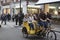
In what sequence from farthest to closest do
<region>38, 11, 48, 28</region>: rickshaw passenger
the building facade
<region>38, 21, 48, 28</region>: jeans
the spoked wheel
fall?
1. the building facade
2. <region>38, 11, 48, 28</region>: rickshaw passenger
3. <region>38, 21, 48, 28</region>: jeans
4. the spoked wheel

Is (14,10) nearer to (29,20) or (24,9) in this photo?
(24,9)

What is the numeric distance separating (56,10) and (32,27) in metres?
17.5

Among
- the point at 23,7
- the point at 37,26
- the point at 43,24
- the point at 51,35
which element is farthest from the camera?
the point at 23,7

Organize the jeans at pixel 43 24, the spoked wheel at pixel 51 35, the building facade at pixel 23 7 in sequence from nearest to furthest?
the spoked wheel at pixel 51 35 < the jeans at pixel 43 24 < the building facade at pixel 23 7

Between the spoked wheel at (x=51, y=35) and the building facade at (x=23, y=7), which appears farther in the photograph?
the building facade at (x=23, y=7)

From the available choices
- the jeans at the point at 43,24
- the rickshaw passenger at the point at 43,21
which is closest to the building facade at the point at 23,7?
the rickshaw passenger at the point at 43,21

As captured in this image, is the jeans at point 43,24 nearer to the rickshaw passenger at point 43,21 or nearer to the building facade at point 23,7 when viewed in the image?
the rickshaw passenger at point 43,21

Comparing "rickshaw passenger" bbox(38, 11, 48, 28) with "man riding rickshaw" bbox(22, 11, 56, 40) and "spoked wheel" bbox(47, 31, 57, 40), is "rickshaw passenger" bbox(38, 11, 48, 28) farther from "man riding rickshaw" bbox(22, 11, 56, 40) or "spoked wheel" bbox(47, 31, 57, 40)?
"spoked wheel" bbox(47, 31, 57, 40)

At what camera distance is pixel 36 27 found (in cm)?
1458

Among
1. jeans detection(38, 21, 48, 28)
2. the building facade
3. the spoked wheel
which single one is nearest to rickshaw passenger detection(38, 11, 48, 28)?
jeans detection(38, 21, 48, 28)

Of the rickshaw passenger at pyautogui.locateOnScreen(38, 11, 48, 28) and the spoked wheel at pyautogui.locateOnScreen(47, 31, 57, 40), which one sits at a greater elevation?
the rickshaw passenger at pyautogui.locateOnScreen(38, 11, 48, 28)

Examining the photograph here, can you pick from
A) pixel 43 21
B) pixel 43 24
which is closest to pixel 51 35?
pixel 43 24

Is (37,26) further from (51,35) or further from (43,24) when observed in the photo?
(51,35)

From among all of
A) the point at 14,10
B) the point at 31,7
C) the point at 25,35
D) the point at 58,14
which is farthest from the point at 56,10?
the point at 14,10
